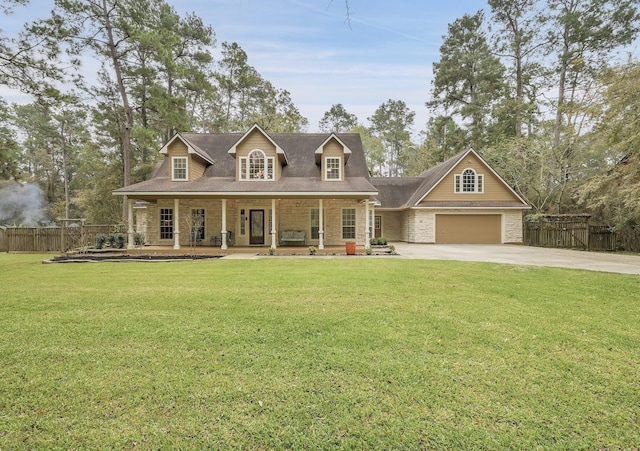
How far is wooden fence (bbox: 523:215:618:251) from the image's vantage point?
657 inches

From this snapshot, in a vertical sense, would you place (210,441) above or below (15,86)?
below

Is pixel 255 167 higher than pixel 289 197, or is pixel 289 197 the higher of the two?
pixel 255 167

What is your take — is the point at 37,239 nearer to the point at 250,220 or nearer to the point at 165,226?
the point at 165,226

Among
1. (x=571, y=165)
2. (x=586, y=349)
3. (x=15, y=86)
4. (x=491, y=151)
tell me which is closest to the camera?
(x=586, y=349)

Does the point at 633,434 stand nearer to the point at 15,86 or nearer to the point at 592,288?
the point at 592,288

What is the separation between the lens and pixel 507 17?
2631cm

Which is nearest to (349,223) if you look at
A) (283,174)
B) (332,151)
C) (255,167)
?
(332,151)

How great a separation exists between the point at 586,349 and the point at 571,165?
75.8 ft

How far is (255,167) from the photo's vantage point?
16.0m

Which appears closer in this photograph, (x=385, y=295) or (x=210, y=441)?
(x=210, y=441)

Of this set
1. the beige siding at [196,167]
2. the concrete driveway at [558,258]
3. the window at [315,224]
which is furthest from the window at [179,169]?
the concrete driveway at [558,258]

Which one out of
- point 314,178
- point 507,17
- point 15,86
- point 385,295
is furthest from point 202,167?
point 507,17

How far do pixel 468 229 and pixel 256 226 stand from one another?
14668 mm

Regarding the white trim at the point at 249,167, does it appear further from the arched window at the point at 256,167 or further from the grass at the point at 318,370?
the grass at the point at 318,370
